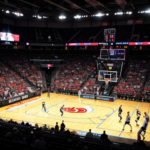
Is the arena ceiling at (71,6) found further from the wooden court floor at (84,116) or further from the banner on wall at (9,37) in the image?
the wooden court floor at (84,116)

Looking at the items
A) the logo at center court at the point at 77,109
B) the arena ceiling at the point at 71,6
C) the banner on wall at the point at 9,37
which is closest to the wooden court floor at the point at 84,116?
the logo at center court at the point at 77,109

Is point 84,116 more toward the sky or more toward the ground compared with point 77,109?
more toward the ground

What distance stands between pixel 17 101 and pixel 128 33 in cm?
2698

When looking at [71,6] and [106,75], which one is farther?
[106,75]

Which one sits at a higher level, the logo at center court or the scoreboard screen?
the scoreboard screen

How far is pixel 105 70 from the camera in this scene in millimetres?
36062

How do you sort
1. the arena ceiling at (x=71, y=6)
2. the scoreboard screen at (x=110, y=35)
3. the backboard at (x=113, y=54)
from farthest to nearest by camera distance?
the backboard at (x=113, y=54)
the scoreboard screen at (x=110, y=35)
the arena ceiling at (x=71, y=6)

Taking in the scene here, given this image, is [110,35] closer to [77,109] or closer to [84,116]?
[77,109]

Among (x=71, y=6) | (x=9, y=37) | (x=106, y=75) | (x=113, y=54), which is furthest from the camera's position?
(x=9, y=37)

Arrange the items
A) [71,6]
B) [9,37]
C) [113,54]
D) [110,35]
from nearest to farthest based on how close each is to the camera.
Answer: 1. [71,6]
2. [110,35]
3. [113,54]
4. [9,37]

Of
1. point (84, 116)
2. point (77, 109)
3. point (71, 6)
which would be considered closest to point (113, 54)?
point (71, 6)

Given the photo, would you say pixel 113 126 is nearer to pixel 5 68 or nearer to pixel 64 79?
pixel 64 79

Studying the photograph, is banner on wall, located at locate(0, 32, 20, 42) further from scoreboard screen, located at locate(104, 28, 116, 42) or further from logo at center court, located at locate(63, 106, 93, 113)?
logo at center court, located at locate(63, 106, 93, 113)

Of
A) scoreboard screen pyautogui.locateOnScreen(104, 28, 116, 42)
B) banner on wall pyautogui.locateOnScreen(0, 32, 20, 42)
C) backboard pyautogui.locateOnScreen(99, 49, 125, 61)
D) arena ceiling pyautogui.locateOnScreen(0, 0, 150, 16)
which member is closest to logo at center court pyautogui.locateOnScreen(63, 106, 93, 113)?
backboard pyautogui.locateOnScreen(99, 49, 125, 61)
